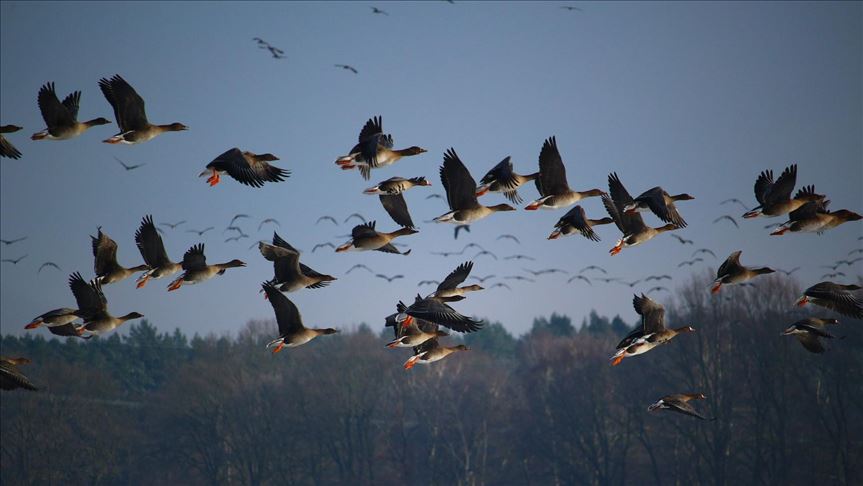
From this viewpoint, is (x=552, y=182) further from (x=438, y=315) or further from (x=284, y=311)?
(x=284, y=311)

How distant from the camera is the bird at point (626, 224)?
19.4 meters

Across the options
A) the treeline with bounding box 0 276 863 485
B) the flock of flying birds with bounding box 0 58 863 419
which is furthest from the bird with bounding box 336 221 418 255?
the treeline with bounding box 0 276 863 485

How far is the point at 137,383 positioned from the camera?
415 feet

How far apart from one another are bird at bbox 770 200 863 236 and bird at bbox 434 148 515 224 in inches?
252

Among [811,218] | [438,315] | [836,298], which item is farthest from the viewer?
[811,218]

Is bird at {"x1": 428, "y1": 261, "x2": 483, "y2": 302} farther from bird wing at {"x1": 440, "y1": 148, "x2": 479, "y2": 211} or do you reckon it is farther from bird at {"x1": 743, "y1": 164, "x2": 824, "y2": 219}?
bird at {"x1": 743, "y1": 164, "x2": 824, "y2": 219}

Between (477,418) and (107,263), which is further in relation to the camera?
(477,418)

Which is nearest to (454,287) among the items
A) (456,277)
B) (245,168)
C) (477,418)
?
(456,277)

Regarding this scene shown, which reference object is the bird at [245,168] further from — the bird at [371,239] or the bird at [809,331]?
the bird at [809,331]

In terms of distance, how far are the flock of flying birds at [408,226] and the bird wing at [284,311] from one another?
25mm

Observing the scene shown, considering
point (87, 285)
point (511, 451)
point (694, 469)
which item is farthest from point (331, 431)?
point (87, 285)

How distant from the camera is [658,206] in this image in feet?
57.9

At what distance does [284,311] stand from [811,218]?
11.4 m

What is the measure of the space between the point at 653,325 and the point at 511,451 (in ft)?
240
